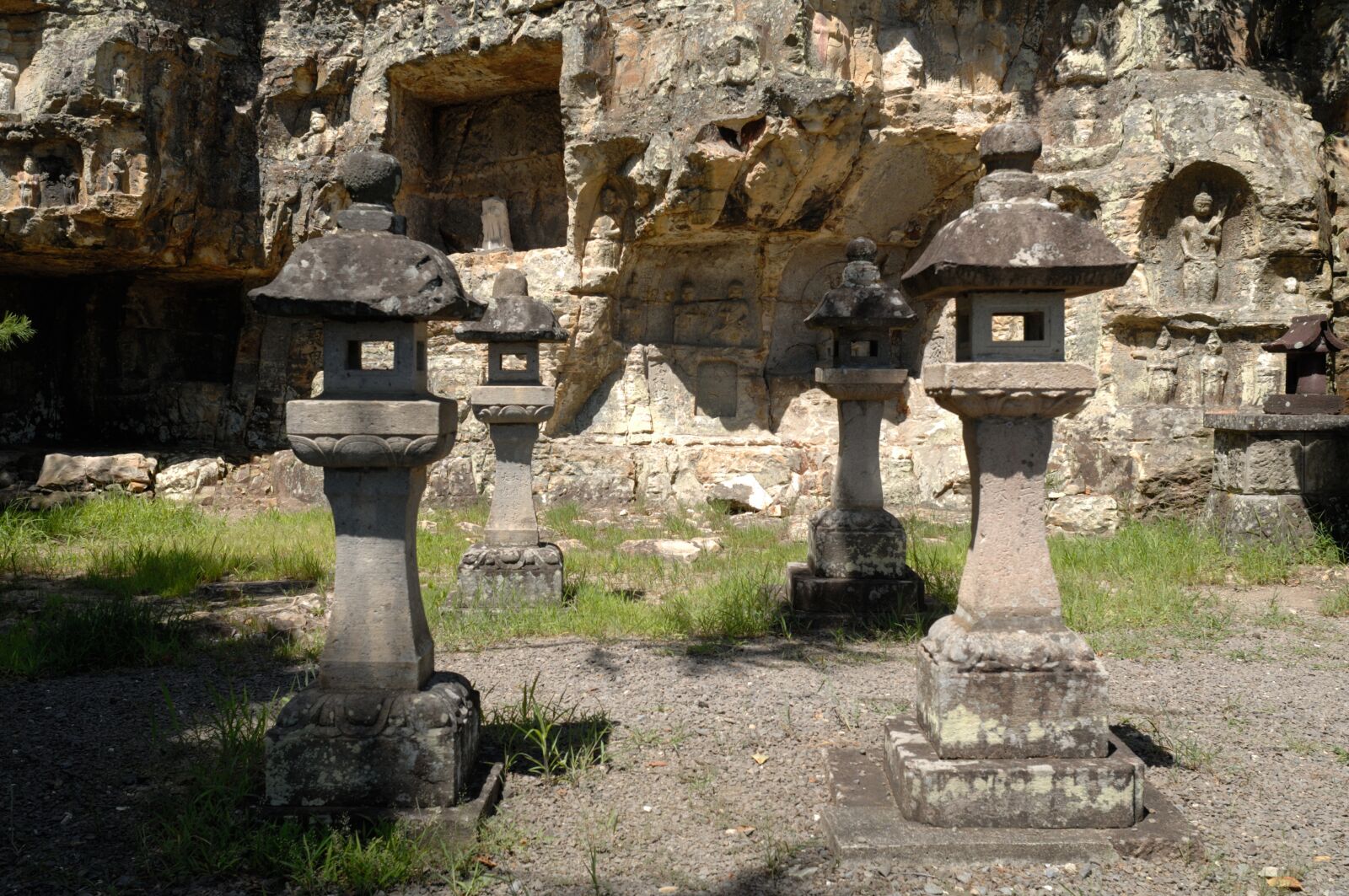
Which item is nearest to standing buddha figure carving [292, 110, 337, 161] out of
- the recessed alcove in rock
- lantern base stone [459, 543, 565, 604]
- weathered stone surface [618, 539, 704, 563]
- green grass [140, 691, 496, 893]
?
the recessed alcove in rock

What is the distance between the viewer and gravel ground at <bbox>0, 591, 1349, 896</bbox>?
9.49ft

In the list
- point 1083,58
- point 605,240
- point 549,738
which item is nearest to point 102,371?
point 605,240

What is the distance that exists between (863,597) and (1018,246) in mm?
3264

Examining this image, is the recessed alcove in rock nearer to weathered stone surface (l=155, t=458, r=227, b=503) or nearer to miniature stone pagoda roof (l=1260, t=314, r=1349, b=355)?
weathered stone surface (l=155, t=458, r=227, b=503)

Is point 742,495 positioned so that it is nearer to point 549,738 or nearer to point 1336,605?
point 1336,605

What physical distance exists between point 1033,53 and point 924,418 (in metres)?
4.28

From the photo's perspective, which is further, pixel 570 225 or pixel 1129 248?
pixel 570 225

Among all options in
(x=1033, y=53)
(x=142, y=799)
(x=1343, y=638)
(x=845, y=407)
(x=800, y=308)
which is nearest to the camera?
(x=142, y=799)

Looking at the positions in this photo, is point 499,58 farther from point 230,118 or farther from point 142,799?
point 142,799

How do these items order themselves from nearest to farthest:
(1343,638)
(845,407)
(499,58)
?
(1343,638)
(845,407)
(499,58)

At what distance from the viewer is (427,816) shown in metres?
3.10

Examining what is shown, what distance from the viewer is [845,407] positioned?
20.6ft

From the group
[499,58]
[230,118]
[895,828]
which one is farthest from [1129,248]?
[230,118]

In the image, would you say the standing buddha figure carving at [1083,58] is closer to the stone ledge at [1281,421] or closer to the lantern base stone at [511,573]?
the stone ledge at [1281,421]
